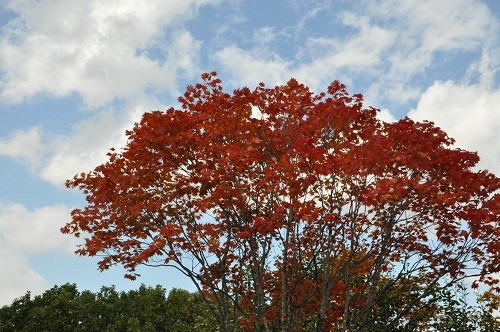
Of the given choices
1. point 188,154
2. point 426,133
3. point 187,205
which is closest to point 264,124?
point 188,154

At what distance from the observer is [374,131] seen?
12961mm

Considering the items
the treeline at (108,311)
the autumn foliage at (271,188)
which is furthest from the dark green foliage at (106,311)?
the autumn foliage at (271,188)

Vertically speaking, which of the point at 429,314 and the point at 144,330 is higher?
the point at 144,330

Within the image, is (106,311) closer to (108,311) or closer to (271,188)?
(108,311)

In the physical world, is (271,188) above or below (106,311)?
below

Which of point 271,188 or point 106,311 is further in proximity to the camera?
point 106,311

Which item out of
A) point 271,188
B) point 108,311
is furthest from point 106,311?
point 271,188

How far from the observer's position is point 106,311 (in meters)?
35.1

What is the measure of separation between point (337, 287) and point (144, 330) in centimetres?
2133

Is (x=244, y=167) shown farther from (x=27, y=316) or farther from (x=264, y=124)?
(x=27, y=316)

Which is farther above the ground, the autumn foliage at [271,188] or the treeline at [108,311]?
the treeline at [108,311]

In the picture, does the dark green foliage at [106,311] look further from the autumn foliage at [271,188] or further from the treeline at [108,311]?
the autumn foliage at [271,188]

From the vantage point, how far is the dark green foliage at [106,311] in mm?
32719

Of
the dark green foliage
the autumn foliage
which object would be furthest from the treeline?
the autumn foliage
